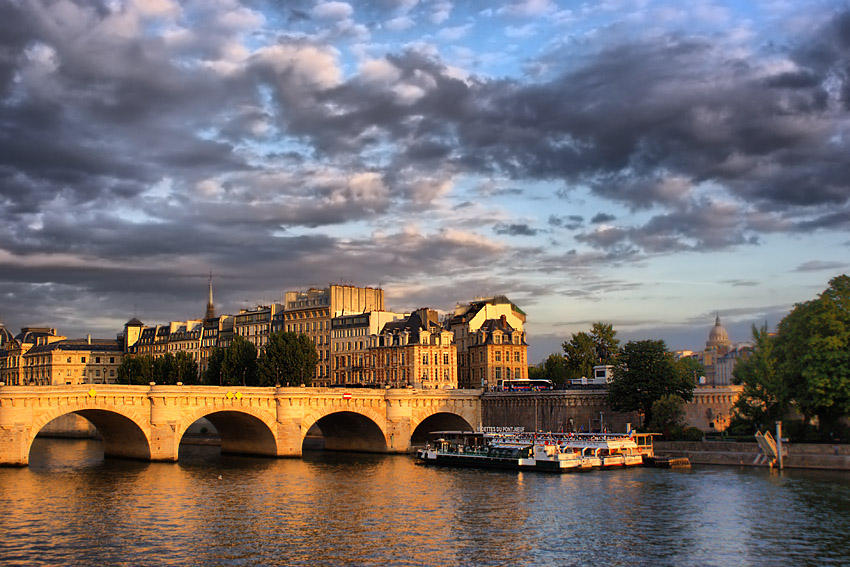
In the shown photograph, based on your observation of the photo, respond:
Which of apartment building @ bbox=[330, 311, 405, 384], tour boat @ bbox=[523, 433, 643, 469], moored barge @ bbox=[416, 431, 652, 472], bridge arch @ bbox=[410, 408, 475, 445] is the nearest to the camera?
moored barge @ bbox=[416, 431, 652, 472]

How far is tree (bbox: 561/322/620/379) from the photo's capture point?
5089 inches

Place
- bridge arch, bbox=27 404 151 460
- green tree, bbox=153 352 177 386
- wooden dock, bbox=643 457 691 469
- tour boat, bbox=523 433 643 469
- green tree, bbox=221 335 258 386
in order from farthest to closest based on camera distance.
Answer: green tree, bbox=153 352 177 386
green tree, bbox=221 335 258 386
tour boat, bbox=523 433 643 469
wooden dock, bbox=643 457 691 469
bridge arch, bbox=27 404 151 460

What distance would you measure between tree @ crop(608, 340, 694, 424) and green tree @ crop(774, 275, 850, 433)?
14839 millimetres

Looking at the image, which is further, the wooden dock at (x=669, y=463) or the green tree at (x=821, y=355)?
the wooden dock at (x=669, y=463)

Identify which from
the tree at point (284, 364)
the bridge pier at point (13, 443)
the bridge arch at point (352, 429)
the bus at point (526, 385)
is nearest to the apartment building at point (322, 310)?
the tree at point (284, 364)

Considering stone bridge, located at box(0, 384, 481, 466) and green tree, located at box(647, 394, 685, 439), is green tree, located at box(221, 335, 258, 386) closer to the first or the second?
stone bridge, located at box(0, 384, 481, 466)

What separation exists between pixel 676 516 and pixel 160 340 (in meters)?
160

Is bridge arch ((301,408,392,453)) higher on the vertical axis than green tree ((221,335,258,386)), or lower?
lower

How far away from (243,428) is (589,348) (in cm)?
5180

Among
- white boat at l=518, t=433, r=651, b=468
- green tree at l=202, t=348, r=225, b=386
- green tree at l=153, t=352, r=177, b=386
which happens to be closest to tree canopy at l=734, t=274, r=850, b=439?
white boat at l=518, t=433, r=651, b=468

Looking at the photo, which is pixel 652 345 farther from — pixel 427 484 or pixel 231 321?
pixel 231 321

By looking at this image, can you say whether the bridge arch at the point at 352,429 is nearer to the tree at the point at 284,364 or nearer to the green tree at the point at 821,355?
the tree at the point at 284,364

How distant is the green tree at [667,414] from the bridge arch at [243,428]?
40.5 m

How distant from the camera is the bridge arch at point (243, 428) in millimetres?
93375
